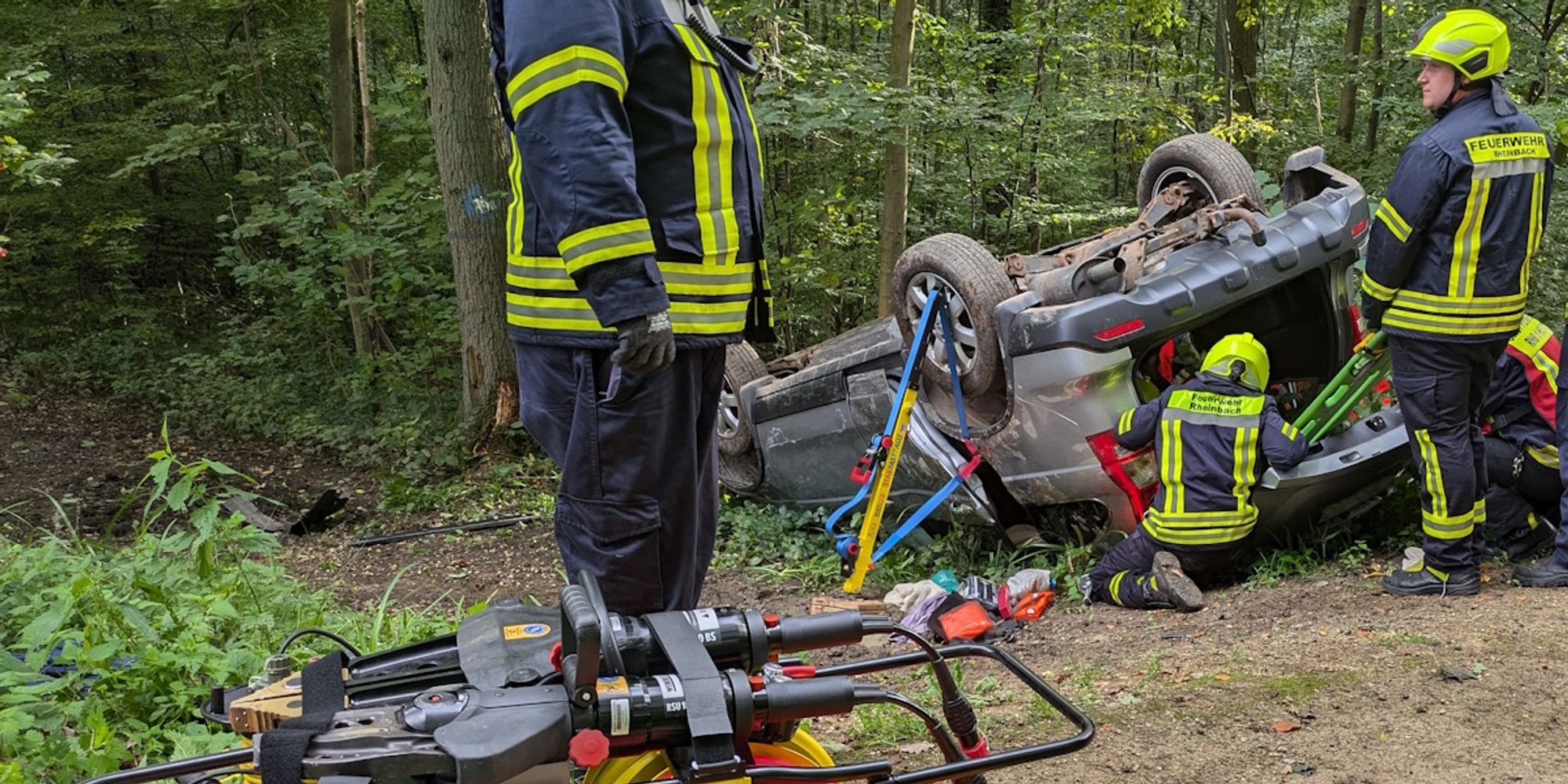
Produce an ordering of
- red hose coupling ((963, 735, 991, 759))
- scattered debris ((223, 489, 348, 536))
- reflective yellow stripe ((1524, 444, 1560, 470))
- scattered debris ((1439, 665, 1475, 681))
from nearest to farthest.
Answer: red hose coupling ((963, 735, 991, 759)) → scattered debris ((1439, 665, 1475, 681)) → reflective yellow stripe ((1524, 444, 1560, 470)) → scattered debris ((223, 489, 348, 536))

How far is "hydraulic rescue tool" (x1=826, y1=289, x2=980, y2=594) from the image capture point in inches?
191

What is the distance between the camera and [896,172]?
8.80m

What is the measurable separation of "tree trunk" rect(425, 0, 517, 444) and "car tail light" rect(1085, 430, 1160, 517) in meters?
3.77

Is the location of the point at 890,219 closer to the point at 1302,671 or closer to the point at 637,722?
the point at 1302,671

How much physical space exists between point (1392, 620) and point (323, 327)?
10.5 metres

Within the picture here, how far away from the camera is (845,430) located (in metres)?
5.47

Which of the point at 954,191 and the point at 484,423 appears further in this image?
the point at 954,191

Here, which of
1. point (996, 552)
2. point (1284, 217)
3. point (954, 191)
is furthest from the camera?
point (954, 191)

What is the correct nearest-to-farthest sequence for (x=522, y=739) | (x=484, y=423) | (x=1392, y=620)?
(x=522, y=739), (x=1392, y=620), (x=484, y=423)

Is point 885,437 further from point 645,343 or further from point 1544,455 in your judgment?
point 645,343

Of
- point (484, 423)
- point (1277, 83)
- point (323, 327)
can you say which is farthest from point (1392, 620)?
point (323, 327)

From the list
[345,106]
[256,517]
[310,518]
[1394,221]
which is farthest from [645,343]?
[345,106]

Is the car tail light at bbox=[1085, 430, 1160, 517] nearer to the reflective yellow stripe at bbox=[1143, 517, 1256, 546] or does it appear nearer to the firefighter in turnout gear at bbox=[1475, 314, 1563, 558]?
the reflective yellow stripe at bbox=[1143, 517, 1256, 546]

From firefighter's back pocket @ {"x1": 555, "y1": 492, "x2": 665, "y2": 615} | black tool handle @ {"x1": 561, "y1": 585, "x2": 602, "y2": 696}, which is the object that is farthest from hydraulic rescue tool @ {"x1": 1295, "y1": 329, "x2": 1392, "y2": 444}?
black tool handle @ {"x1": 561, "y1": 585, "x2": 602, "y2": 696}
